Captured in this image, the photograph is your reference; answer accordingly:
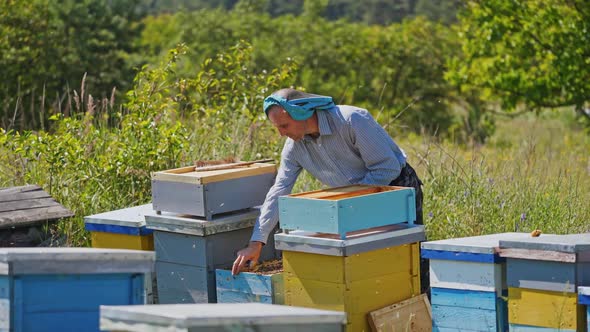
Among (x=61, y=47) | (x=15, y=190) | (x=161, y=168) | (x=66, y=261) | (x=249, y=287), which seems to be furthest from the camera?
(x=61, y=47)

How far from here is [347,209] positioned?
4.14m

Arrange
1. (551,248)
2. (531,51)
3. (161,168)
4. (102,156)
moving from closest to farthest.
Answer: (551,248) → (102,156) → (161,168) → (531,51)

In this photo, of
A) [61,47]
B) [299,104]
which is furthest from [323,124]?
[61,47]

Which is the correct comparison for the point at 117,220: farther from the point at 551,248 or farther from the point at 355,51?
the point at 355,51

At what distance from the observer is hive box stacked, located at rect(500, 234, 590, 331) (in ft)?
12.3

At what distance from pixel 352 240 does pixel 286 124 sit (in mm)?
826

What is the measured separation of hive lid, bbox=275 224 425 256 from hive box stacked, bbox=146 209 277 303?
0.54 m

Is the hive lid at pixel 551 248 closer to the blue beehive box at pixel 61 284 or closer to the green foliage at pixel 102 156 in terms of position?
the blue beehive box at pixel 61 284

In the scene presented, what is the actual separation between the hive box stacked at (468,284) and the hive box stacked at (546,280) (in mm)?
83

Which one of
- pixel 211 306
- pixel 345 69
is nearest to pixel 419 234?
pixel 211 306

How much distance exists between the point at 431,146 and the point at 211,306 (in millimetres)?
4757

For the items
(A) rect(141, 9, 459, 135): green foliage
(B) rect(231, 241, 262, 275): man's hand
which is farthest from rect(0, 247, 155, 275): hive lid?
(A) rect(141, 9, 459, 135): green foliage

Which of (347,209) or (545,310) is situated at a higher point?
(347,209)

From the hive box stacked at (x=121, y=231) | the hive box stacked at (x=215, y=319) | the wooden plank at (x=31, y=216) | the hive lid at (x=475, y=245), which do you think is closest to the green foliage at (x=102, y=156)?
the wooden plank at (x=31, y=216)
